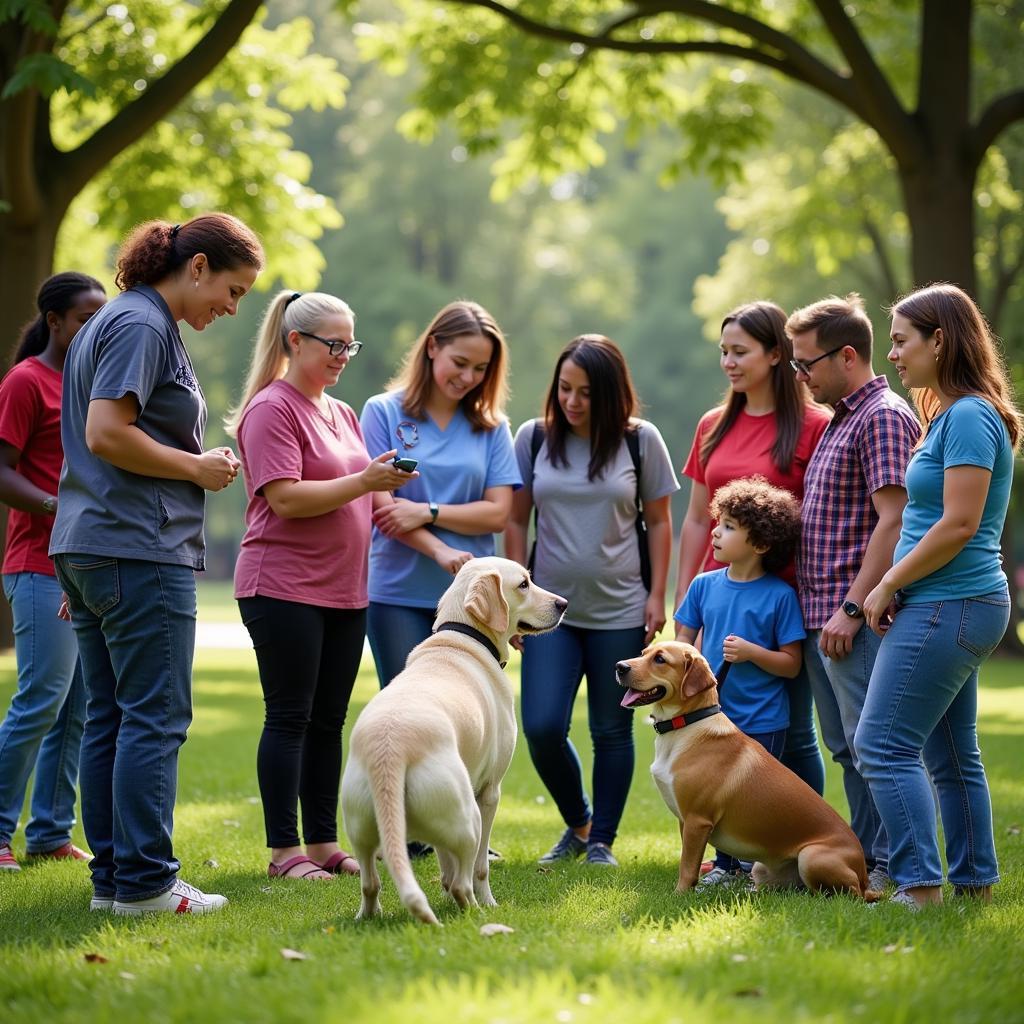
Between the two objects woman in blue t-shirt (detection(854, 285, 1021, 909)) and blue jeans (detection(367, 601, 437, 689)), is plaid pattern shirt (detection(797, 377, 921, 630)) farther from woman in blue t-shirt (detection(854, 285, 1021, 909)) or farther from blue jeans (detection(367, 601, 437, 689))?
blue jeans (detection(367, 601, 437, 689))

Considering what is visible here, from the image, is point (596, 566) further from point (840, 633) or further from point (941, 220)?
point (941, 220)

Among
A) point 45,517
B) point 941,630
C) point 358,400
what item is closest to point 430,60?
point 45,517

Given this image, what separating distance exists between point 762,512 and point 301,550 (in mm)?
2252

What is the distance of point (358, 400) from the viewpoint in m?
46.4

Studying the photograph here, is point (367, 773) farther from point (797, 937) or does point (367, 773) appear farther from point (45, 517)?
point (45, 517)

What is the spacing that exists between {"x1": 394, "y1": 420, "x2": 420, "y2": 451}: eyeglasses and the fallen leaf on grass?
2892 millimetres

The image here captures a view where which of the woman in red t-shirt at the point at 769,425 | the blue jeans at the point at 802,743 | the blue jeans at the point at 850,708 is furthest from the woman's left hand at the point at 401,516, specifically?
the blue jeans at the point at 802,743

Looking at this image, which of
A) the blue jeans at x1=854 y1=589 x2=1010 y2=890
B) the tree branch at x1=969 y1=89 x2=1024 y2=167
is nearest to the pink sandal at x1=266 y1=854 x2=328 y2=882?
the blue jeans at x1=854 y1=589 x2=1010 y2=890

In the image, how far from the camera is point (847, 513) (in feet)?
19.8

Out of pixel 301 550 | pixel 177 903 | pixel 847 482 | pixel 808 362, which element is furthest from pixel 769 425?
pixel 177 903

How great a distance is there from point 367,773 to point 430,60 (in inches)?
546

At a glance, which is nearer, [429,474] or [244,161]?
[429,474]

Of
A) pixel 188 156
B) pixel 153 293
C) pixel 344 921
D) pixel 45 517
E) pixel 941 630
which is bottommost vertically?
pixel 344 921

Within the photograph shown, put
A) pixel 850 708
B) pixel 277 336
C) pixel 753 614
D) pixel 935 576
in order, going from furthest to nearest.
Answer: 1. pixel 277 336
2. pixel 753 614
3. pixel 850 708
4. pixel 935 576
